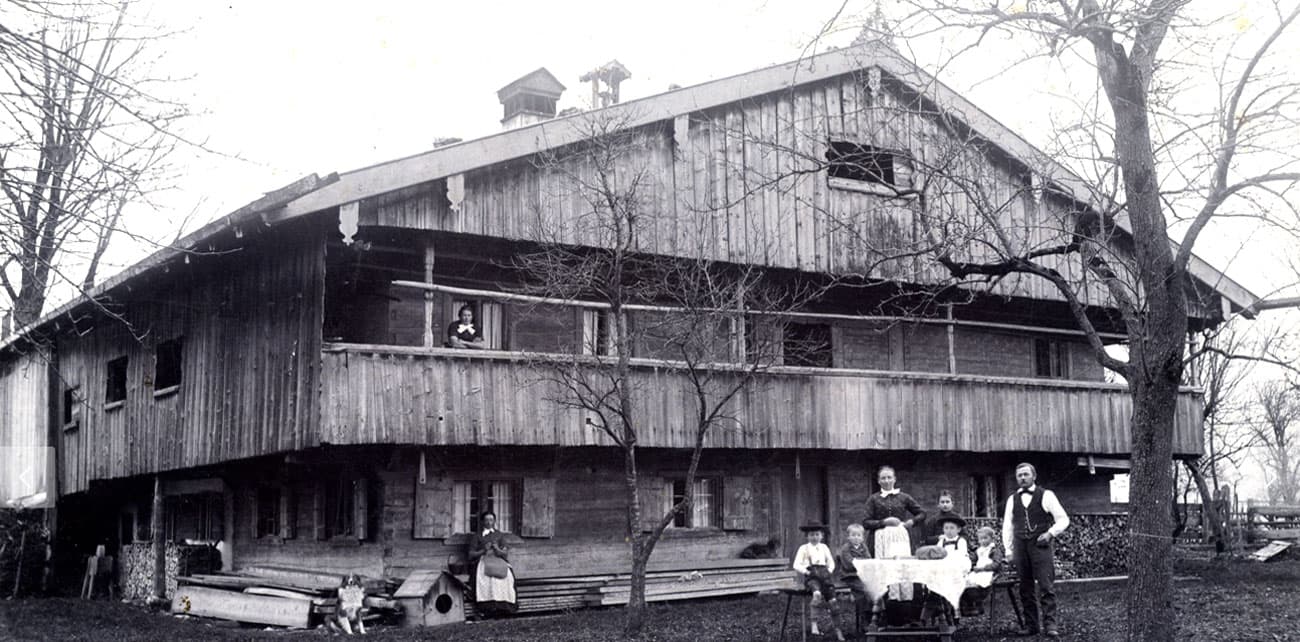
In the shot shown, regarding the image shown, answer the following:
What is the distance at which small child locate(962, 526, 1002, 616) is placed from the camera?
14.2m

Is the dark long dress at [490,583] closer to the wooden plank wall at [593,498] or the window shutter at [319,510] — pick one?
the wooden plank wall at [593,498]

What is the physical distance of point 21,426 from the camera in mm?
34625

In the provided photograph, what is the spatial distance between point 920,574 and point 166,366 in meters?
16.7

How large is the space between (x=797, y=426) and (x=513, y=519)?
196 inches

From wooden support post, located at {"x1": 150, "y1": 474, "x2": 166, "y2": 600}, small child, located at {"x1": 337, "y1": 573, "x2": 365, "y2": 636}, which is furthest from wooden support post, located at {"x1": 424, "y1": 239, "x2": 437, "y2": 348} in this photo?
wooden support post, located at {"x1": 150, "y1": 474, "x2": 166, "y2": 600}

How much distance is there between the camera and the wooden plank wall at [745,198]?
19.5 meters

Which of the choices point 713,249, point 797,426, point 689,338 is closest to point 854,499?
point 797,426

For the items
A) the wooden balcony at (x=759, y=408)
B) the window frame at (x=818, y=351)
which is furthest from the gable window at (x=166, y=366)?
the window frame at (x=818, y=351)

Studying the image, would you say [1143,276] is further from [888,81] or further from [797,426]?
[888,81]

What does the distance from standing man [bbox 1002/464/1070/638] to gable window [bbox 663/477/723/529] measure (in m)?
8.05

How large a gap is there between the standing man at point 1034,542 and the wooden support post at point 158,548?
56.0 ft

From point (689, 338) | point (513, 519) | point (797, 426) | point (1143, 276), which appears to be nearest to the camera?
point (1143, 276)

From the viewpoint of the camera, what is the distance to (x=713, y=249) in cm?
2159

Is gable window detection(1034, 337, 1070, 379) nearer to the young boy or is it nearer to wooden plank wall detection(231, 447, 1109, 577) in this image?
wooden plank wall detection(231, 447, 1109, 577)
